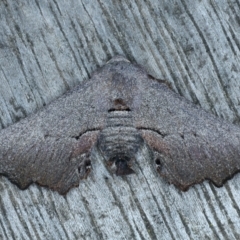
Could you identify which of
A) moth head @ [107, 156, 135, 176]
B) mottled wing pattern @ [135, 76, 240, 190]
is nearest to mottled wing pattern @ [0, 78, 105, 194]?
moth head @ [107, 156, 135, 176]

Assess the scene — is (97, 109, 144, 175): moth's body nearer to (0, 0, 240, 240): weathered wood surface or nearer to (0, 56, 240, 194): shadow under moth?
(0, 56, 240, 194): shadow under moth

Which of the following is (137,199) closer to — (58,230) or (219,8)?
(58,230)

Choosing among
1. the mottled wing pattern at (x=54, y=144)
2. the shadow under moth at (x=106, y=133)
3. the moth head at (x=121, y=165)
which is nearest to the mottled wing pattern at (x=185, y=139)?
the shadow under moth at (x=106, y=133)

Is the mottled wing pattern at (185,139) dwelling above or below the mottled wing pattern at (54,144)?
below

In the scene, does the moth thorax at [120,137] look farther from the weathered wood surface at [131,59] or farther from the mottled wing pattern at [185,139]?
the weathered wood surface at [131,59]

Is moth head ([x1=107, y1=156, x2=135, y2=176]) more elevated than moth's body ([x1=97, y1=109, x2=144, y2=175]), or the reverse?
moth's body ([x1=97, y1=109, x2=144, y2=175])

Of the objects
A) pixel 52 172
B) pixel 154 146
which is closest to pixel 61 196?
pixel 52 172

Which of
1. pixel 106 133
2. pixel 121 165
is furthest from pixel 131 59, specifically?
pixel 121 165
